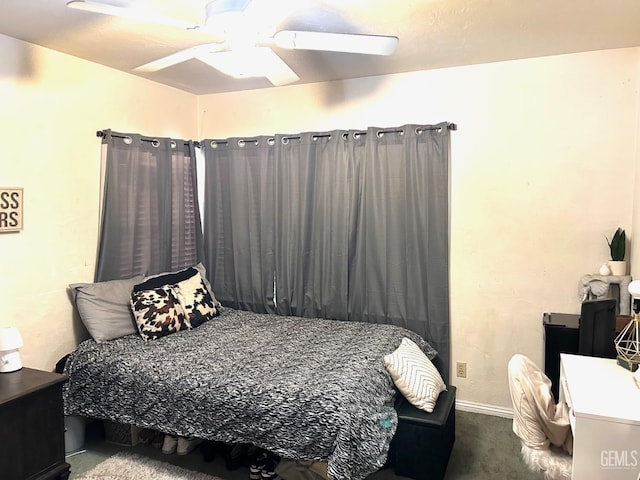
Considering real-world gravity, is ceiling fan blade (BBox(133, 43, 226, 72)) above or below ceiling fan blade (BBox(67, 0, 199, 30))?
above

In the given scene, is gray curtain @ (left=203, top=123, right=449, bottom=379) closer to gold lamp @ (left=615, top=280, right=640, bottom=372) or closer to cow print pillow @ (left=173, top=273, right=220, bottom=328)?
cow print pillow @ (left=173, top=273, right=220, bottom=328)

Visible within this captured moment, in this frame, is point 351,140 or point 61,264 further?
point 351,140

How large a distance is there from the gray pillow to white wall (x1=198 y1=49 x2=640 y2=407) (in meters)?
2.21

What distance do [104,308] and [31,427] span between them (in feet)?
3.11

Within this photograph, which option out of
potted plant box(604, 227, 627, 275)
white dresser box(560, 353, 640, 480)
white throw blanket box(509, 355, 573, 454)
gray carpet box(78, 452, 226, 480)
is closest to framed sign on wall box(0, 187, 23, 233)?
gray carpet box(78, 452, 226, 480)

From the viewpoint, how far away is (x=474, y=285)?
10.6 feet

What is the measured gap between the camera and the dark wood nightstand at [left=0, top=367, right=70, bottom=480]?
79.2 inches

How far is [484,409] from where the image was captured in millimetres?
3258

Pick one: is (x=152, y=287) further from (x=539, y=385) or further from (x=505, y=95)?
(x=505, y=95)

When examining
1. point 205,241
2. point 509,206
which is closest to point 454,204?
point 509,206

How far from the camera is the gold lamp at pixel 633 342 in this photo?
6.53 feet

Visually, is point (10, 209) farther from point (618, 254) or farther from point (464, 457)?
point (618, 254)

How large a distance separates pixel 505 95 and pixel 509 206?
76 cm

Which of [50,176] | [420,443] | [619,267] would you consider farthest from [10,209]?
[619,267]
